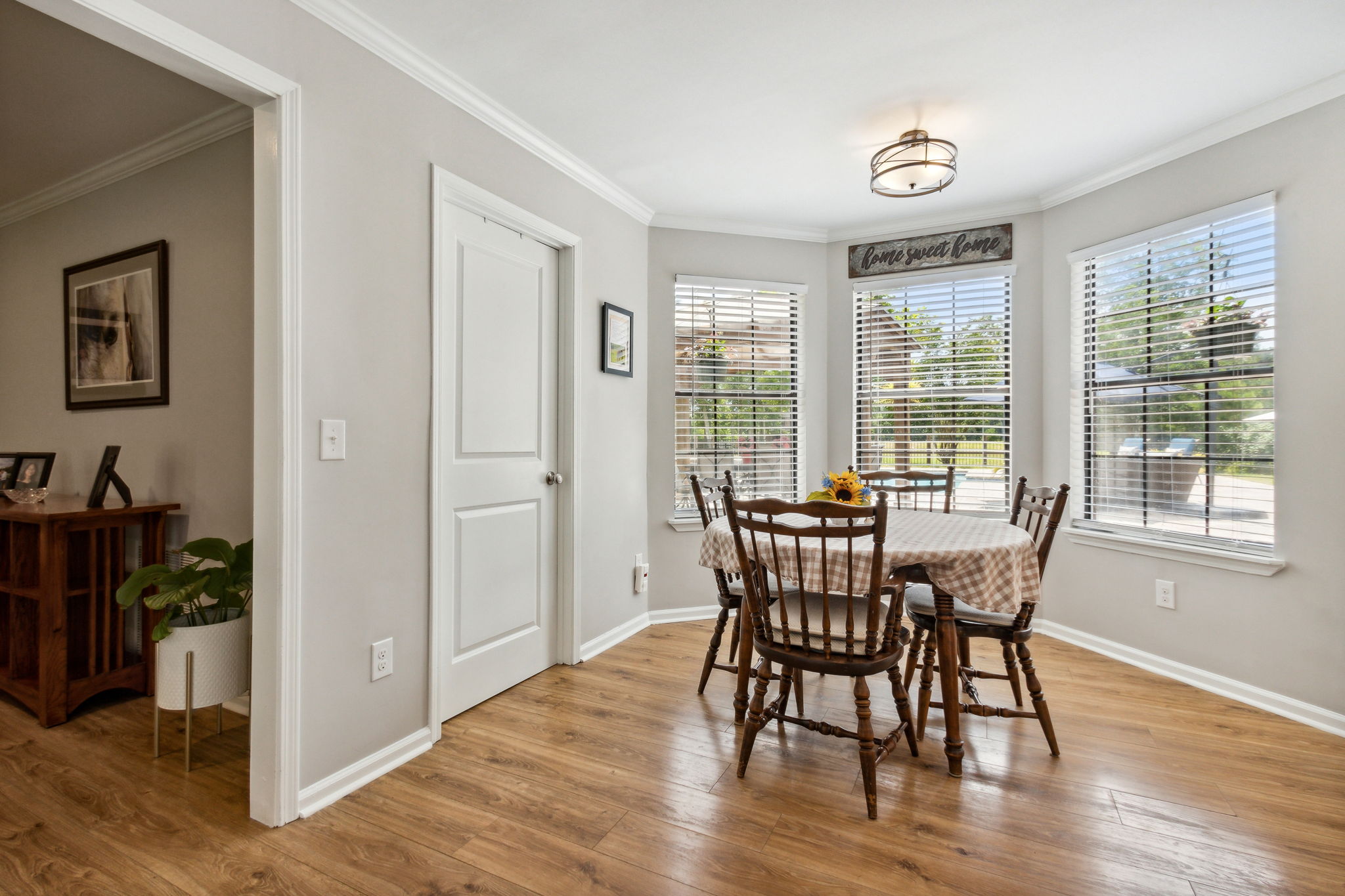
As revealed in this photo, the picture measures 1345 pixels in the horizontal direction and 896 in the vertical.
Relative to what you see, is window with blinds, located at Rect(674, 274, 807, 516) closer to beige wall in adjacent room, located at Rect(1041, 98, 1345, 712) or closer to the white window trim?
the white window trim

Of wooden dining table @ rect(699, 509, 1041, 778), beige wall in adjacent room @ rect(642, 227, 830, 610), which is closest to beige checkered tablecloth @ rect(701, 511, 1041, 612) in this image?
wooden dining table @ rect(699, 509, 1041, 778)

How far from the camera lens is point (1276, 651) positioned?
8.59 ft

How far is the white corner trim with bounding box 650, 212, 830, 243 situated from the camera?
389 cm

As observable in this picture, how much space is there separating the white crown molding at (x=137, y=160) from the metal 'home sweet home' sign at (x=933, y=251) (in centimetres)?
334

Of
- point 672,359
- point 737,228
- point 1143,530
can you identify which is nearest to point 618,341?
point 672,359

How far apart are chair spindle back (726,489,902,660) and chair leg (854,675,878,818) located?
0.12 meters

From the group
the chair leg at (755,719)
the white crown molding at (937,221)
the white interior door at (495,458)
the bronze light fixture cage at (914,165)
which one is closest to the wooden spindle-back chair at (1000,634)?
the chair leg at (755,719)

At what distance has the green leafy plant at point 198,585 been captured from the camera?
79.2 inches

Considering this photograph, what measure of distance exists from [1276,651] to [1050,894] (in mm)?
1966

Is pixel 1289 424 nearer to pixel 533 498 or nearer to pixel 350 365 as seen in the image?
pixel 533 498

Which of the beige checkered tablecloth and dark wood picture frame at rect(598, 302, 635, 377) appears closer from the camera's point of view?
the beige checkered tablecloth

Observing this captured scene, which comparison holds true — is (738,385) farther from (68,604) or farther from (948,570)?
(68,604)

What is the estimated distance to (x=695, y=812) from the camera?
187cm

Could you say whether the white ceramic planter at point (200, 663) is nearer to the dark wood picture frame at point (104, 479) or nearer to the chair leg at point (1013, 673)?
the dark wood picture frame at point (104, 479)
